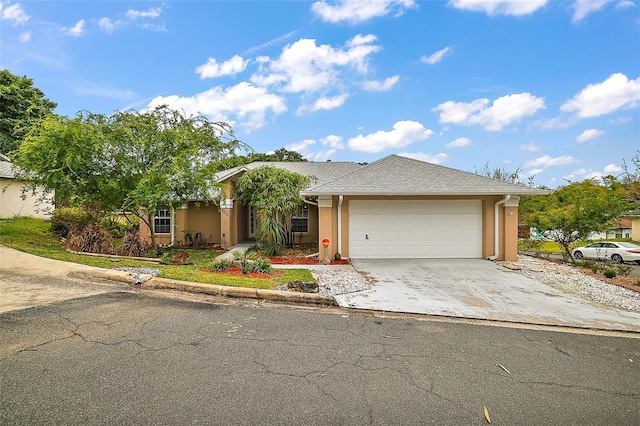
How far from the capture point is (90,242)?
403 inches

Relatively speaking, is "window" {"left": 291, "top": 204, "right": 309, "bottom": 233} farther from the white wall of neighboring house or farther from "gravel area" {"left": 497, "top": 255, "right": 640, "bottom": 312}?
the white wall of neighboring house

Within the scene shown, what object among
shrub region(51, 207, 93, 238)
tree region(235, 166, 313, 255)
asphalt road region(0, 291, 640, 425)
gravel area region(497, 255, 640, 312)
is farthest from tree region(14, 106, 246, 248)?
gravel area region(497, 255, 640, 312)

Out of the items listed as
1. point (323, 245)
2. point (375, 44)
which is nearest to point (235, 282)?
point (323, 245)

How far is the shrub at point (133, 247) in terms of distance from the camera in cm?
1045

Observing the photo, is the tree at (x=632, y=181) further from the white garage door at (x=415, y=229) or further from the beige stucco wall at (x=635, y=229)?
the beige stucco wall at (x=635, y=229)

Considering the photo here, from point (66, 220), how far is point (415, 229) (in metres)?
14.5

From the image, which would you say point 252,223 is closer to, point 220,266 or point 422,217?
point 220,266

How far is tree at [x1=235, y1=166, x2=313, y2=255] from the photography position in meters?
11.6

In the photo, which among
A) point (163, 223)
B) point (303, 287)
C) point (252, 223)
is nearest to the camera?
point (303, 287)

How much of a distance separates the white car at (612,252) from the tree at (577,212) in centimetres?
648

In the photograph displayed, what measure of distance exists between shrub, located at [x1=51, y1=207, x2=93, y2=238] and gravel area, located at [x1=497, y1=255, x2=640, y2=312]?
1644 cm

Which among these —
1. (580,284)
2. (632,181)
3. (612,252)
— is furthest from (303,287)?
(612,252)

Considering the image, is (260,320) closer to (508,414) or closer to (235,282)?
(235,282)

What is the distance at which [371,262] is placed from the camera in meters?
10.8
